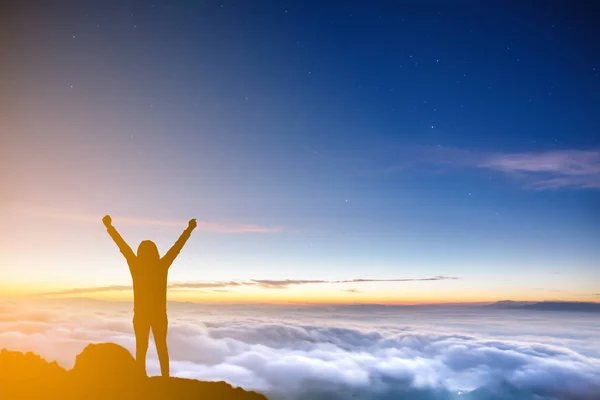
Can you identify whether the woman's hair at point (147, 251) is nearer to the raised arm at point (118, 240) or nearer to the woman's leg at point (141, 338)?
the raised arm at point (118, 240)

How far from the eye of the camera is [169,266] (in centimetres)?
1662

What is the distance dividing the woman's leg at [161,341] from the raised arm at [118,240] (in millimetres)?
2404

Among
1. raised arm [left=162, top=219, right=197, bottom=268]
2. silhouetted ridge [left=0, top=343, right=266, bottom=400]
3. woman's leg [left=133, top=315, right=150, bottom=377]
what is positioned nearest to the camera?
→ silhouetted ridge [left=0, top=343, right=266, bottom=400]

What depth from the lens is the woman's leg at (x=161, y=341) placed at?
16125 mm

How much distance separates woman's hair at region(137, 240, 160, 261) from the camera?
16.1 meters

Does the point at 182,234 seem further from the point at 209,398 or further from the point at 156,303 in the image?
the point at 209,398

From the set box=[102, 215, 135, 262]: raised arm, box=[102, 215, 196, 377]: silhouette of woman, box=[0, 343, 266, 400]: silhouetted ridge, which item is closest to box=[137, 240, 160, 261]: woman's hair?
box=[102, 215, 196, 377]: silhouette of woman

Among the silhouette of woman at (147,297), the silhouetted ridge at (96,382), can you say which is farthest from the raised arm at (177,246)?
the silhouetted ridge at (96,382)

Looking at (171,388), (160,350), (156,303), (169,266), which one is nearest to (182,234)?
(169,266)

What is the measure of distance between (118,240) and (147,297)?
229 cm

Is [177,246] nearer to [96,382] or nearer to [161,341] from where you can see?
[161,341]

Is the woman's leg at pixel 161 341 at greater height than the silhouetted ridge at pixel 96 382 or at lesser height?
greater

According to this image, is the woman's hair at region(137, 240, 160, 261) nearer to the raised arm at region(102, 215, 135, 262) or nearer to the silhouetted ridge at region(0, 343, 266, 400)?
the raised arm at region(102, 215, 135, 262)

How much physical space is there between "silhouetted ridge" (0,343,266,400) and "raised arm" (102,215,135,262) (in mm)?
3223
